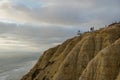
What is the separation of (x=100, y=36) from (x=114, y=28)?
267 cm

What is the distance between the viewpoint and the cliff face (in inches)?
1981

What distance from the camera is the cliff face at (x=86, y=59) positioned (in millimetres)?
50312

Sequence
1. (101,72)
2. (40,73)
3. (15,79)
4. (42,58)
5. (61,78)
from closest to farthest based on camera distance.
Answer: (101,72) → (61,78) → (40,73) → (42,58) → (15,79)

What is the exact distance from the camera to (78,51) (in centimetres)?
6419

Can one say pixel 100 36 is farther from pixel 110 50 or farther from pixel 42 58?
pixel 42 58

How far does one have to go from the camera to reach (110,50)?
5075 cm

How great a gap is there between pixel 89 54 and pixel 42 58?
21.9m

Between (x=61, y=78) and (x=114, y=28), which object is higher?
(x=114, y=28)

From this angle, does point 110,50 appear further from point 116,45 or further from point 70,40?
point 70,40

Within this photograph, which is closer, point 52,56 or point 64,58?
point 64,58

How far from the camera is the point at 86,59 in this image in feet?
203

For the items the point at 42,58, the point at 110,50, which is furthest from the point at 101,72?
the point at 42,58

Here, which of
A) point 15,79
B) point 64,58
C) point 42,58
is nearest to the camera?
point 64,58

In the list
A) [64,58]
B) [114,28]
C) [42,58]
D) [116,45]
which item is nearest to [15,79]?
[42,58]
